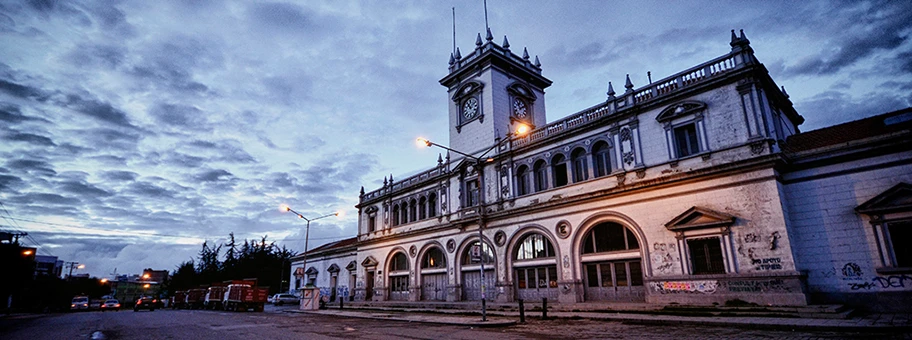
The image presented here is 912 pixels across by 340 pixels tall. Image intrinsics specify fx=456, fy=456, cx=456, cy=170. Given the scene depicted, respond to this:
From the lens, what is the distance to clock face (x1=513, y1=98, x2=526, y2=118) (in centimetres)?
3177

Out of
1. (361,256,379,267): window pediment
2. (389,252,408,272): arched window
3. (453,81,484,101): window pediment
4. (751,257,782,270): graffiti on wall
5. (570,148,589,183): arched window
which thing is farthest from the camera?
(361,256,379,267): window pediment

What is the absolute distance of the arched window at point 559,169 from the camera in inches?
982

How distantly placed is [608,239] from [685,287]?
14.1ft

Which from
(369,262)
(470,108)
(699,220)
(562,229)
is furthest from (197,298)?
(699,220)

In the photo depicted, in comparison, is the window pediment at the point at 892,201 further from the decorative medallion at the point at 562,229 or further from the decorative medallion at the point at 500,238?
the decorative medallion at the point at 500,238

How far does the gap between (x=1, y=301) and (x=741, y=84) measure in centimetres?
6680

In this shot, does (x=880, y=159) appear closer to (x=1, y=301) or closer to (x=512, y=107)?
(x=512, y=107)

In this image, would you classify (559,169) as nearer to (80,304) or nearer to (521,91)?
(521,91)

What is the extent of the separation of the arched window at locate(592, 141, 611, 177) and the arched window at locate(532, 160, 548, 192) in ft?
10.4

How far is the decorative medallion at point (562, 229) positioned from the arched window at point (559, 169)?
2.23m

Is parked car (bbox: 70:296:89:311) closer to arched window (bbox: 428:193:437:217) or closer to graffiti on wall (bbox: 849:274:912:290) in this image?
arched window (bbox: 428:193:437:217)

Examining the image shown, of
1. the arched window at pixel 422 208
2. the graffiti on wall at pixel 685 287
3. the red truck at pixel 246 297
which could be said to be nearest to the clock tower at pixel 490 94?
the arched window at pixel 422 208

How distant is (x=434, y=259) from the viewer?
33.1m

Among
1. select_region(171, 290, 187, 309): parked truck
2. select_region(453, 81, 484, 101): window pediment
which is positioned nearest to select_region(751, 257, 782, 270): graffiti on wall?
select_region(453, 81, 484, 101): window pediment
